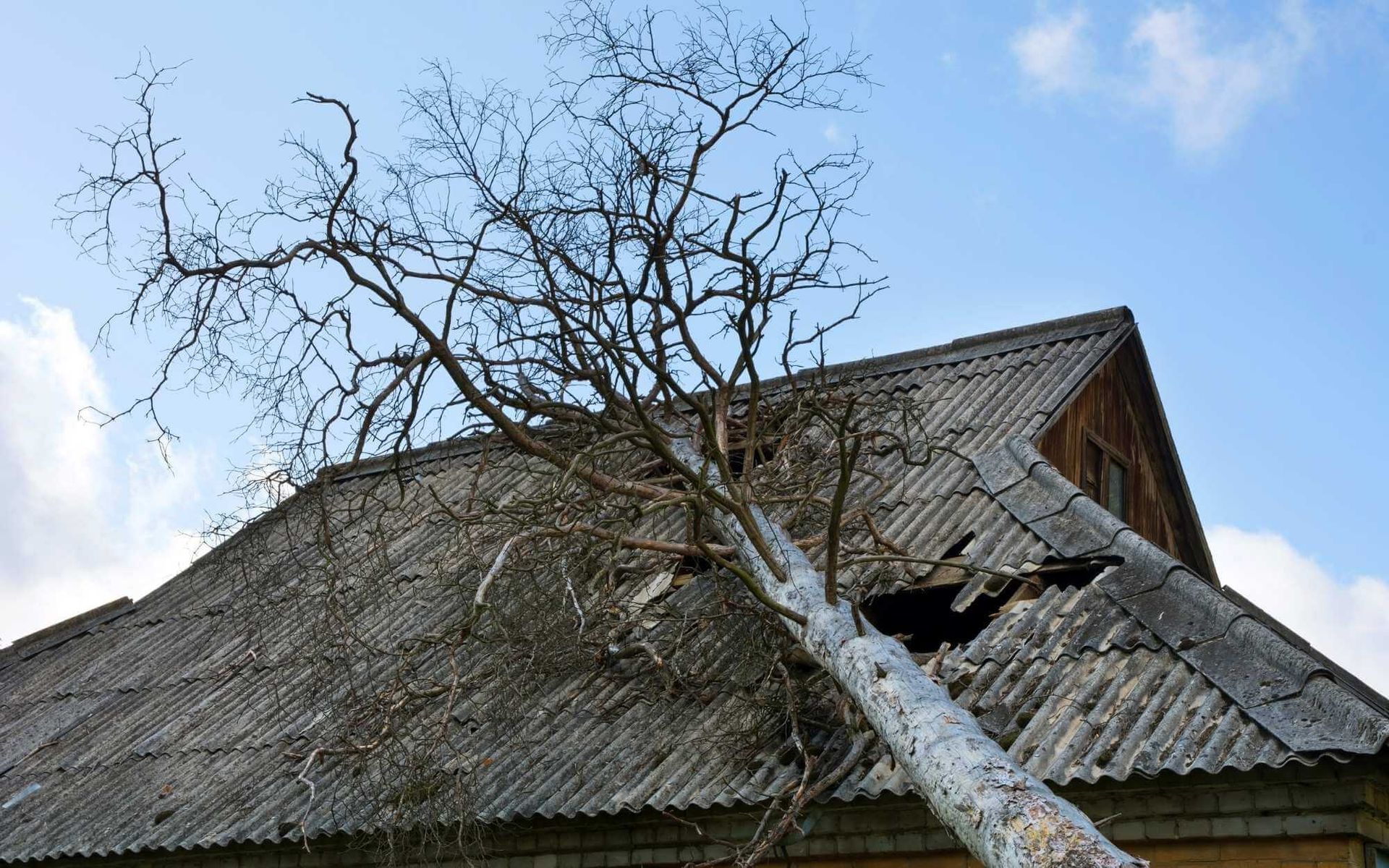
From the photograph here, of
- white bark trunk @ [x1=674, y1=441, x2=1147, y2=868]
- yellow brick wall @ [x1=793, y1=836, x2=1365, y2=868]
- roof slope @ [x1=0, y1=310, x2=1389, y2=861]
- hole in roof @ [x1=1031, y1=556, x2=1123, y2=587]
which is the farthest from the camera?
hole in roof @ [x1=1031, y1=556, x2=1123, y2=587]

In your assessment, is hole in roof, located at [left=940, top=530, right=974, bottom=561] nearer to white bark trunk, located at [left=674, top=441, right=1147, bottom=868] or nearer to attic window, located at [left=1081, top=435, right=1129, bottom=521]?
white bark trunk, located at [left=674, top=441, right=1147, bottom=868]

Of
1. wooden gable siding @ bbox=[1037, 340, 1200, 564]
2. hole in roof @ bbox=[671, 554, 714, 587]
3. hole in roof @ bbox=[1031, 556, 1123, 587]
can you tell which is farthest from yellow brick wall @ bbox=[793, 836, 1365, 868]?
wooden gable siding @ bbox=[1037, 340, 1200, 564]

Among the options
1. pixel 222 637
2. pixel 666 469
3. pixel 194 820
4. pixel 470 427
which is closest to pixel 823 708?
pixel 470 427

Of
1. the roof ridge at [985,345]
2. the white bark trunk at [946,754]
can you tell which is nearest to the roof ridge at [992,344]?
the roof ridge at [985,345]

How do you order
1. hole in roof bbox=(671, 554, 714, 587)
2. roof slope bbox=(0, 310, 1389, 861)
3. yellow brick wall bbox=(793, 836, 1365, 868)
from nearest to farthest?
yellow brick wall bbox=(793, 836, 1365, 868)
roof slope bbox=(0, 310, 1389, 861)
hole in roof bbox=(671, 554, 714, 587)

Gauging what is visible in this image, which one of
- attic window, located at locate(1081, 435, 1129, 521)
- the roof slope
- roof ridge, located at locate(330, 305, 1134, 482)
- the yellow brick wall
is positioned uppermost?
roof ridge, located at locate(330, 305, 1134, 482)

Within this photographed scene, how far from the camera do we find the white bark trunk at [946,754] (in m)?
4.01

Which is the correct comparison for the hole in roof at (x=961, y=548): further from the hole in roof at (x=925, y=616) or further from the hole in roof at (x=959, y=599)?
the hole in roof at (x=925, y=616)

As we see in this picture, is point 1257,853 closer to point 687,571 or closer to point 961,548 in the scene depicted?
point 961,548

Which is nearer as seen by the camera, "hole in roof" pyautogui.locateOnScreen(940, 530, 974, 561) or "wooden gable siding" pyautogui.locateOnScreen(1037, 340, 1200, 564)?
"hole in roof" pyautogui.locateOnScreen(940, 530, 974, 561)

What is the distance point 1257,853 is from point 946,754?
184cm

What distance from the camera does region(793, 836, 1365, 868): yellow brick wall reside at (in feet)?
17.6

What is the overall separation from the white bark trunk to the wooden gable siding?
471 centimetres

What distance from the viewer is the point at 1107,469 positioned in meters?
11.3
